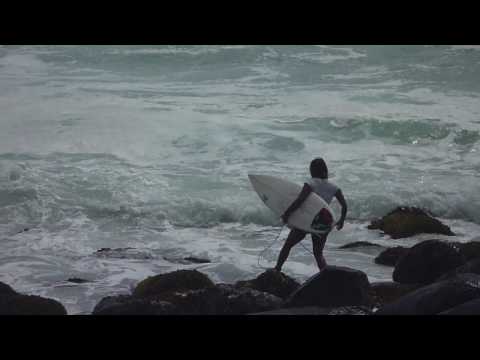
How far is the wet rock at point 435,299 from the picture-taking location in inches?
161

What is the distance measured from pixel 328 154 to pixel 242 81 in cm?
371

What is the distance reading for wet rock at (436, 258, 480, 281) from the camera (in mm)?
4746

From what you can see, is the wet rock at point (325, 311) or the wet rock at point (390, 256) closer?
the wet rock at point (325, 311)

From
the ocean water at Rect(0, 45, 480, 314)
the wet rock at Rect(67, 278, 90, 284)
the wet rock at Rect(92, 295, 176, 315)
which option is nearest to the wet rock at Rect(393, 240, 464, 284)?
the ocean water at Rect(0, 45, 480, 314)

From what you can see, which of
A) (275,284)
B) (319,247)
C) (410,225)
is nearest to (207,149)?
(410,225)

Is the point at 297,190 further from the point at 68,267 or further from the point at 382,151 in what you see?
the point at 382,151

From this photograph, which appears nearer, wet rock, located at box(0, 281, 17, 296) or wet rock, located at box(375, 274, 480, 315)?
wet rock, located at box(375, 274, 480, 315)

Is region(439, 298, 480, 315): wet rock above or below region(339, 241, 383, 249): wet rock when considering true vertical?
above

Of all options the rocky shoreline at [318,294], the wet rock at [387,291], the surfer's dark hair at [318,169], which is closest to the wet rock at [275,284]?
the rocky shoreline at [318,294]

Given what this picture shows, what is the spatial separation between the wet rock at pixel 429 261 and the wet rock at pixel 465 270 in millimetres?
67

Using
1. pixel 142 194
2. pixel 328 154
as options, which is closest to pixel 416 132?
pixel 328 154

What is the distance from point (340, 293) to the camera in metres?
4.50

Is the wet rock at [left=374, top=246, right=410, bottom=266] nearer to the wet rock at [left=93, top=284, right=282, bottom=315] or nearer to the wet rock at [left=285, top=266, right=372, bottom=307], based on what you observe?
the wet rock at [left=285, top=266, right=372, bottom=307]

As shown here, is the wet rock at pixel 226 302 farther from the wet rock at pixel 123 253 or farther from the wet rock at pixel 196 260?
the wet rock at pixel 123 253
